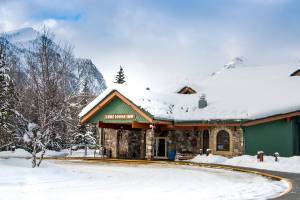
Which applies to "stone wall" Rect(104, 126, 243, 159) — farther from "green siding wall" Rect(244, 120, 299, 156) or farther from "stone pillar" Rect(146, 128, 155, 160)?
"green siding wall" Rect(244, 120, 299, 156)

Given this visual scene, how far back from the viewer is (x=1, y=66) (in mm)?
28891

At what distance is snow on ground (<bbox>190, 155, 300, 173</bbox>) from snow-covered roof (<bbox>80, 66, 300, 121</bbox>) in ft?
8.77

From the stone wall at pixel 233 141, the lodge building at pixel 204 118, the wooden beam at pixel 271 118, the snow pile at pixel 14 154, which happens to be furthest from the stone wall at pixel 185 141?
the snow pile at pixel 14 154

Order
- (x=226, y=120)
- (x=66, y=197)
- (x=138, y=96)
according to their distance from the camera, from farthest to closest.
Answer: (x=138, y=96) → (x=226, y=120) → (x=66, y=197)

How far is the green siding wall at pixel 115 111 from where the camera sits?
27.7 m

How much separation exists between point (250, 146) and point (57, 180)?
52.0 ft

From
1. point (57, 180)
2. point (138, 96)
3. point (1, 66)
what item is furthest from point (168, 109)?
point (57, 180)

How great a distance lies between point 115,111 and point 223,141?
7.83 metres

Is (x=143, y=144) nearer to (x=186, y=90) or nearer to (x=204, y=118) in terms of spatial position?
(x=186, y=90)

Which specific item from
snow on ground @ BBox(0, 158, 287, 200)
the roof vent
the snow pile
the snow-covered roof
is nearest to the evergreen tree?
the snow pile

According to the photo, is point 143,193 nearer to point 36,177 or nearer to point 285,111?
point 36,177

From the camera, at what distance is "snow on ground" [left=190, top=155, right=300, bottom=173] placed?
67.7ft

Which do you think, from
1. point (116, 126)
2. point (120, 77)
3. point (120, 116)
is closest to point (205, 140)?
point (120, 116)

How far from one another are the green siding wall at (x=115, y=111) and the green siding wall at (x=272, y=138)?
7.37 m
